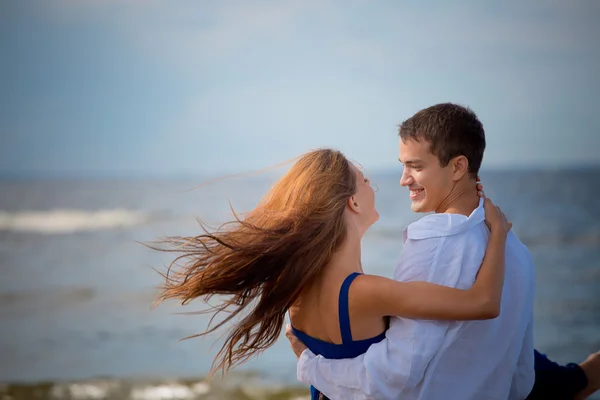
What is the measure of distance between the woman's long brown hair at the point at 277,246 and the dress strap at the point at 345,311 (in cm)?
14

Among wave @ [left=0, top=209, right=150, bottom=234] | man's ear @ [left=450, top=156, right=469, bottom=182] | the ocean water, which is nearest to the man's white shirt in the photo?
man's ear @ [left=450, top=156, right=469, bottom=182]

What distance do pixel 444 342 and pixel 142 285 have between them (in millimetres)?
11255

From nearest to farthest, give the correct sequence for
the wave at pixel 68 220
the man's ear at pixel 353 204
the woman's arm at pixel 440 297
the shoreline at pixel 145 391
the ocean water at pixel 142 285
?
1. the woman's arm at pixel 440 297
2. the man's ear at pixel 353 204
3. the shoreline at pixel 145 391
4. the ocean water at pixel 142 285
5. the wave at pixel 68 220

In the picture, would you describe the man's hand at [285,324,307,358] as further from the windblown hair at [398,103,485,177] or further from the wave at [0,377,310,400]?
the wave at [0,377,310,400]

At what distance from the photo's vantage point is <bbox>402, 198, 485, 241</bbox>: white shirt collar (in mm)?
2473

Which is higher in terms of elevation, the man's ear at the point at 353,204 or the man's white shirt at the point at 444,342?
the man's ear at the point at 353,204

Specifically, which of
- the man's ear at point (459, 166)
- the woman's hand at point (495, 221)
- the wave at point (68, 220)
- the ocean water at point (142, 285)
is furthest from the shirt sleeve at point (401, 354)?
the wave at point (68, 220)

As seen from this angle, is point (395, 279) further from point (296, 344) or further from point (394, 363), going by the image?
point (296, 344)

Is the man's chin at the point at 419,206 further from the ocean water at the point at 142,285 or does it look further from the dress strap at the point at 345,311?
the ocean water at the point at 142,285

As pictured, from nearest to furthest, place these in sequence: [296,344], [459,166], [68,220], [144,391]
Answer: [459,166] → [296,344] → [144,391] → [68,220]

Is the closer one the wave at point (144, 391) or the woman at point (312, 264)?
the woman at point (312, 264)

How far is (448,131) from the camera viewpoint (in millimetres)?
2635

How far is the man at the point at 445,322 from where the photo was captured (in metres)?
2.42

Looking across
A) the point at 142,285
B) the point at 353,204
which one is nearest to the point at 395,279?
the point at 353,204
